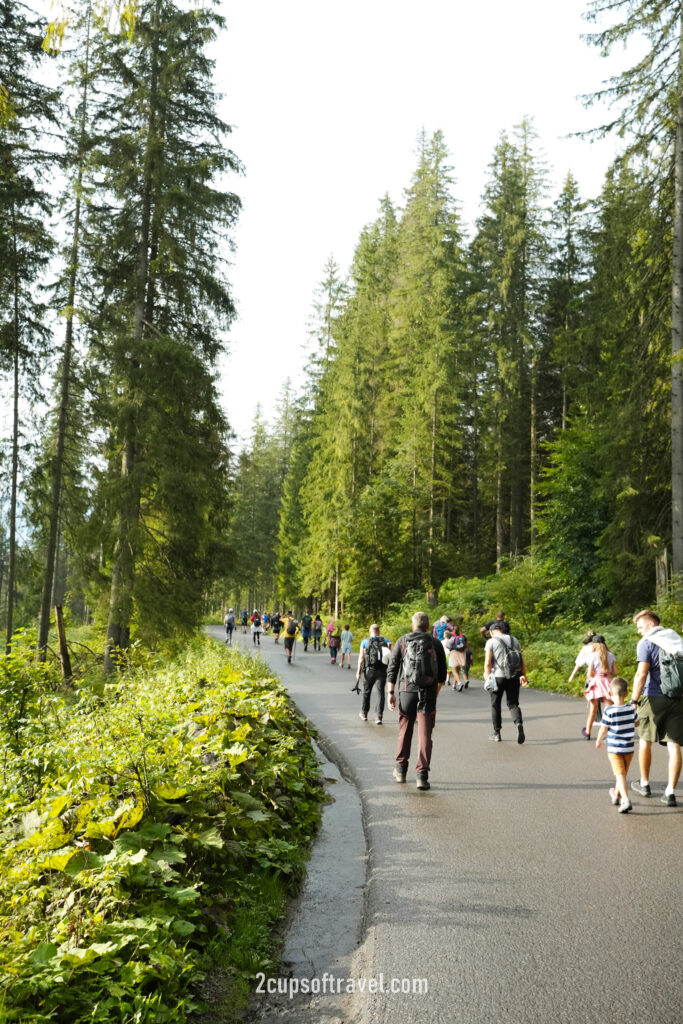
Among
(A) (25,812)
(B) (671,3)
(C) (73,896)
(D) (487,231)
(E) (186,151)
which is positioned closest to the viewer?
(C) (73,896)

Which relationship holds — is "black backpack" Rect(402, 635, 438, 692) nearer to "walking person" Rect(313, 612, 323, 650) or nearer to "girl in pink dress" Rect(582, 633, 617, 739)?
"girl in pink dress" Rect(582, 633, 617, 739)

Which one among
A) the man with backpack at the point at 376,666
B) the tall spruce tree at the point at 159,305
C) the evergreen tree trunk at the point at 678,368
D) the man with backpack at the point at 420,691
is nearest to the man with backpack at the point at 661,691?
the man with backpack at the point at 420,691

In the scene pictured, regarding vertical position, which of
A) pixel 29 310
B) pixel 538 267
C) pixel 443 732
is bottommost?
pixel 443 732

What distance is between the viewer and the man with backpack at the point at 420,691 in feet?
27.9

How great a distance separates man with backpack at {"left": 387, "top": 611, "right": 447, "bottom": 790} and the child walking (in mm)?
1900

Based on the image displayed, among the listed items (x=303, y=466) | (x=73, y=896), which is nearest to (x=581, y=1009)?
(x=73, y=896)

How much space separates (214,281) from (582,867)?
56.9ft

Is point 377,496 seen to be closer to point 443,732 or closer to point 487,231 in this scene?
point 487,231

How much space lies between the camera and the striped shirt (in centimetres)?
740

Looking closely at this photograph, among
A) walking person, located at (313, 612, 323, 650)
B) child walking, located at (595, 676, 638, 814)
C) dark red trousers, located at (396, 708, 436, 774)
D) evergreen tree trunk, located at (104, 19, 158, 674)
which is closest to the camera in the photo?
child walking, located at (595, 676, 638, 814)

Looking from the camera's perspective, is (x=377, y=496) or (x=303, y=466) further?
(x=303, y=466)

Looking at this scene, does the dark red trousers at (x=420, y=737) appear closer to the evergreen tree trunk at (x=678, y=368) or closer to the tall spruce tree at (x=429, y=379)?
the evergreen tree trunk at (x=678, y=368)

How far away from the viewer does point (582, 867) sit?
18.7 ft

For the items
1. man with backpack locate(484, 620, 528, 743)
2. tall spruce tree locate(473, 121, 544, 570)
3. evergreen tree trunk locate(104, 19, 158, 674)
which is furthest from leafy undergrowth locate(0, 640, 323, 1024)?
tall spruce tree locate(473, 121, 544, 570)
